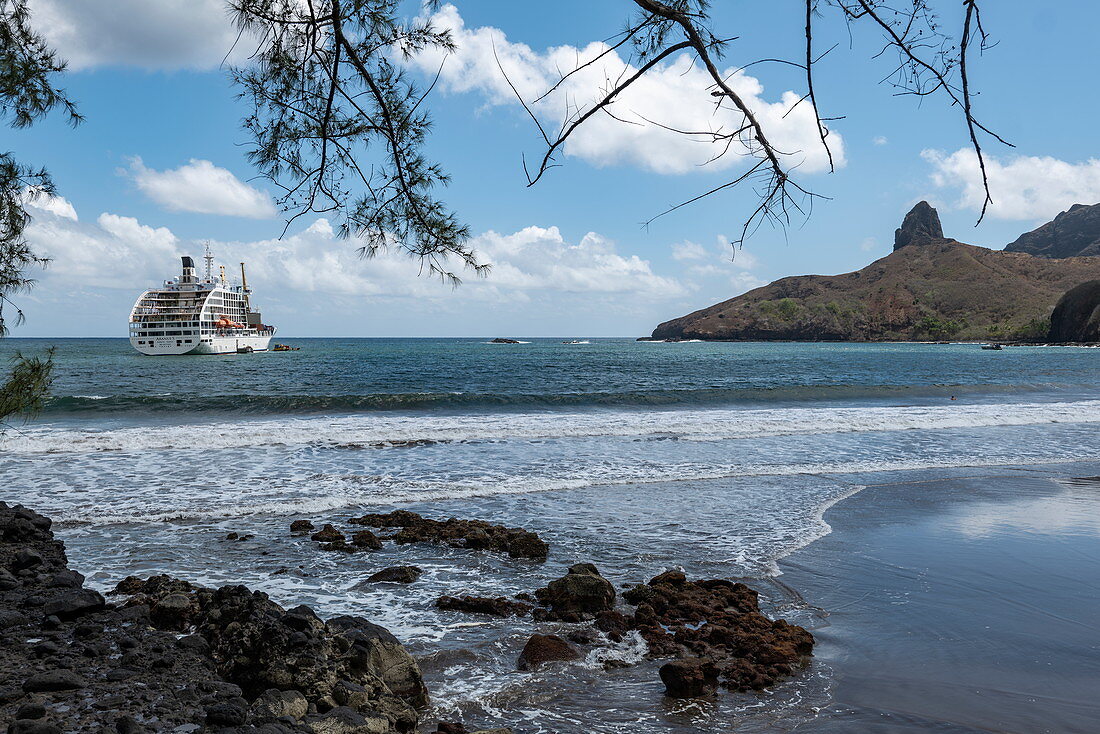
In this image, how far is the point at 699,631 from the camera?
4832 mm

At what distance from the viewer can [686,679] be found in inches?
158

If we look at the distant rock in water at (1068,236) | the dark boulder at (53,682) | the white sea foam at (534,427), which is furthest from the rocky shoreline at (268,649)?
the distant rock in water at (1068,236)

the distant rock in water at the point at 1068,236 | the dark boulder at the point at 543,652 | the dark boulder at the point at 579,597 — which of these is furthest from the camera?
the distant rock in water at the point at 1068,236

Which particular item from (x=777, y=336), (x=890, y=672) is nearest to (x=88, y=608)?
(x=890, y=672)

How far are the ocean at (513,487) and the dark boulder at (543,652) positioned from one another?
105mm

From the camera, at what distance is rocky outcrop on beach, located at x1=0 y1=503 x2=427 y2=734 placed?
330 cm

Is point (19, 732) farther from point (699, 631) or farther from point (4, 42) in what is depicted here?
point (4, 42)

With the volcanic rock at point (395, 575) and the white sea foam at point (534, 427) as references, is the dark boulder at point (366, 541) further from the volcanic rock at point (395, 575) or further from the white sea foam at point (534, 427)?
the white sea foam at point (534, 427)

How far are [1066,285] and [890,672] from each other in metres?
167

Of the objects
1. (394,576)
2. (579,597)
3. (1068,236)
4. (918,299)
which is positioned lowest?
(394,576)

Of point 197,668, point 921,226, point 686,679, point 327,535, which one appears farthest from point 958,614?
point 921,226

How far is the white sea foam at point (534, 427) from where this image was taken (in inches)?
605

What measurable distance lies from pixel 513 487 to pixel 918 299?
522ft

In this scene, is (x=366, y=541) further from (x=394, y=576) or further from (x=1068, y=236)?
(x=1068, y=236)
